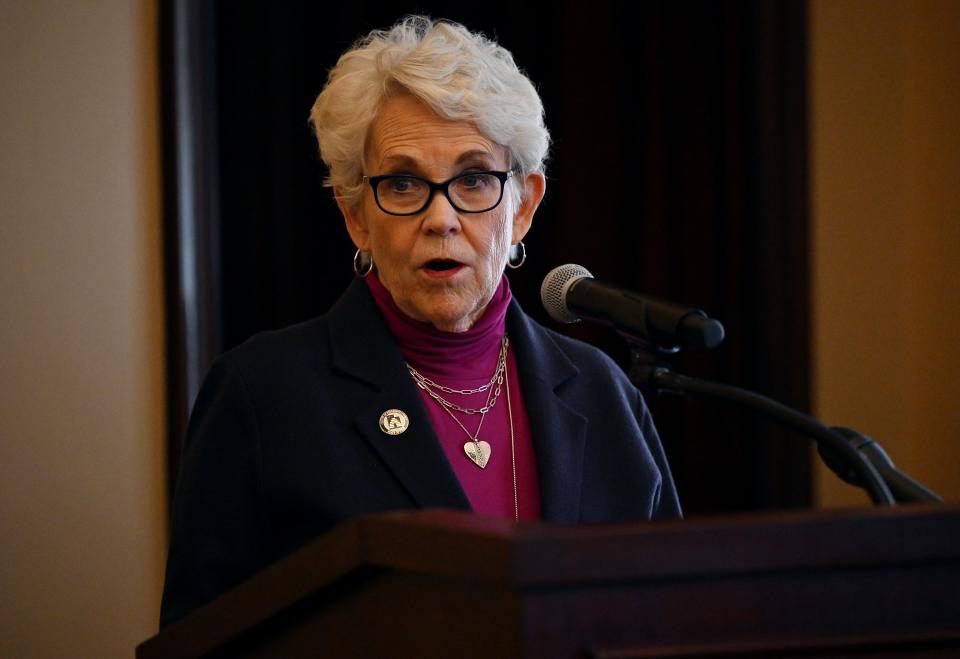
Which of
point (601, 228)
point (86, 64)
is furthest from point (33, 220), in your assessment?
point (601, 228)

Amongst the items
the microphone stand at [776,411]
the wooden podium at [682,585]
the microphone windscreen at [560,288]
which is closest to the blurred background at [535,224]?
the microphone windscreen at [560,288]

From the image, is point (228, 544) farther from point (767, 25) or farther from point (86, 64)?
point (767, 25)

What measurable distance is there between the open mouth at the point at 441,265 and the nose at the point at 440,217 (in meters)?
0.05

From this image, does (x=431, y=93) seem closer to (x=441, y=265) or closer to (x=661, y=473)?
(x=441, y=265)

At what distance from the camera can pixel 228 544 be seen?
1.60 m

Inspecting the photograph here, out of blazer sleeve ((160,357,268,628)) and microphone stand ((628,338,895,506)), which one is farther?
blazer sleeve ((160,357,268,628))

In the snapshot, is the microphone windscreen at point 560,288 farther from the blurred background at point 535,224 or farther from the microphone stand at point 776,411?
the blurred background at point 535,224

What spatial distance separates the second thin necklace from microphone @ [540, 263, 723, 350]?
423 millimetres

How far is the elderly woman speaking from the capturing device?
1620 millimetres

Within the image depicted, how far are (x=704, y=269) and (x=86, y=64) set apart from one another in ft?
6.31

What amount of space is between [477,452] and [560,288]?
46 cm

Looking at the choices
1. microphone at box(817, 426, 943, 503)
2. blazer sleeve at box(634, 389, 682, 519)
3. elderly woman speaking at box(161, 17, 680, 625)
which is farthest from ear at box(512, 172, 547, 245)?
microphone at box(817, 426, 943, 503)

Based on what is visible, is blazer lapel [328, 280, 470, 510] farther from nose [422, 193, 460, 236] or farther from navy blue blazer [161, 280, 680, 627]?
nose [422, 193, 460, 236]

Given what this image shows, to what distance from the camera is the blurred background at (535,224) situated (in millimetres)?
2383
